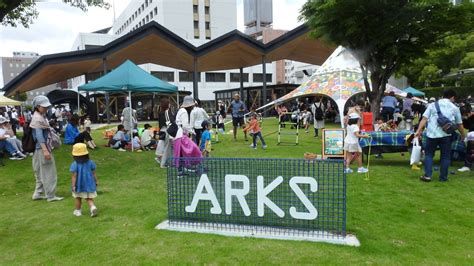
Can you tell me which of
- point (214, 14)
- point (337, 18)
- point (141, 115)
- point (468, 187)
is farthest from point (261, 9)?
point (468, 187)

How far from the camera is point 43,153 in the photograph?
21.1 ft

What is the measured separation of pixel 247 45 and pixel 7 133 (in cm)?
1989

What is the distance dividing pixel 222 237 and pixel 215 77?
5104cm

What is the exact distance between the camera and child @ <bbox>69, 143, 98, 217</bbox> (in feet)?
18.1

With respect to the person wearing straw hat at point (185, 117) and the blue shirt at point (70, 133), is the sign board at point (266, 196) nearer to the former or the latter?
the person wearing straw hat at point (185, 117)

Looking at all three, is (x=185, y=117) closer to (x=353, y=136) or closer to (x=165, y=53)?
(x=353, y=136)

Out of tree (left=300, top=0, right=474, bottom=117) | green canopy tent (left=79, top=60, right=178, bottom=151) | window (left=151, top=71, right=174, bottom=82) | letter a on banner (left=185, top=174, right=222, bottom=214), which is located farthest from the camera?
window (left=151, top=71, right=174, bottom=82)

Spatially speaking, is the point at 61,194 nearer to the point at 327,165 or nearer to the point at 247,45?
the point at 327,165

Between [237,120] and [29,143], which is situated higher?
[237,120]

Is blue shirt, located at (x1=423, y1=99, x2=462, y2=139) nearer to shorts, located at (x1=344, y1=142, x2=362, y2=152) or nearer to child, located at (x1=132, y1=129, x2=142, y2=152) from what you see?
shorts, located at (x1=344, y1=142, x2=362, y2=152)

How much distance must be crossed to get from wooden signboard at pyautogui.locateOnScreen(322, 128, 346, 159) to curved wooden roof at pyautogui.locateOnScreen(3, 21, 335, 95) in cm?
1413

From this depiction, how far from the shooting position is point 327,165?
4.25 m

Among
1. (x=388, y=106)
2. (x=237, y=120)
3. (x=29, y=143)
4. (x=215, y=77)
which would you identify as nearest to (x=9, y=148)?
(x=29, y=143)

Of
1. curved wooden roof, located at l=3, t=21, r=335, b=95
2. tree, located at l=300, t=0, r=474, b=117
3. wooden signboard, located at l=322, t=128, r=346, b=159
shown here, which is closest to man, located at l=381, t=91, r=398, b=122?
tree, located at l=300, t=0, r=474, b=117
